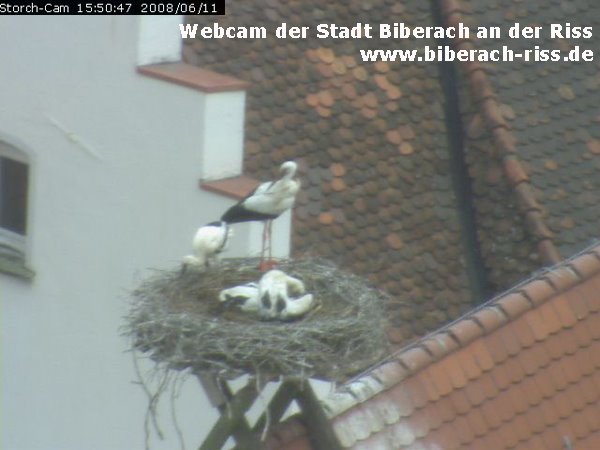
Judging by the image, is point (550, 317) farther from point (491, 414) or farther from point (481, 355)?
point (491, 414)

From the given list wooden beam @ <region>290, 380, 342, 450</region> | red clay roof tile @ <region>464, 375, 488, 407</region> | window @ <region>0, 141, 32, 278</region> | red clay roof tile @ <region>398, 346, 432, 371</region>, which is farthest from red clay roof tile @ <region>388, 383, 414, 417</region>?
window @ <region>0, 141, 32, 278</region>

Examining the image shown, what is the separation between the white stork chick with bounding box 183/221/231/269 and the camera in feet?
23.2

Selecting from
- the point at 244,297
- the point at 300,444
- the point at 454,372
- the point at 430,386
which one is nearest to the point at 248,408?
the point at 244,297

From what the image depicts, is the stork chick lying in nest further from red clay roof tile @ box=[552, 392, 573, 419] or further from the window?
the window

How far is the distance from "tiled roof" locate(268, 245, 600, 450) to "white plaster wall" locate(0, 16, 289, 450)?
151 centimetres

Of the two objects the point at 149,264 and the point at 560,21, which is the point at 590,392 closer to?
the point at 149,264

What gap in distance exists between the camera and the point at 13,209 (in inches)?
405

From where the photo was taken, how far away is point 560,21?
1222cm

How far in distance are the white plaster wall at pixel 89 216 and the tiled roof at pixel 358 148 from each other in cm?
111

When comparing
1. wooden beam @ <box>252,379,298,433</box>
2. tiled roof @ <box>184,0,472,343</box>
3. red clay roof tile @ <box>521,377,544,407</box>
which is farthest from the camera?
tiled roof @ <box>184,0,472,343</box>

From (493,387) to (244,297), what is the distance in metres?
1.54

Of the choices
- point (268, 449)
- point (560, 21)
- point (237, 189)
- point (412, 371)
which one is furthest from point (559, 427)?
point (560, 21)

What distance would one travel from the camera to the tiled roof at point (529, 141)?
10836 millimetres

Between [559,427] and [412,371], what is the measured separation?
27.0 inches
